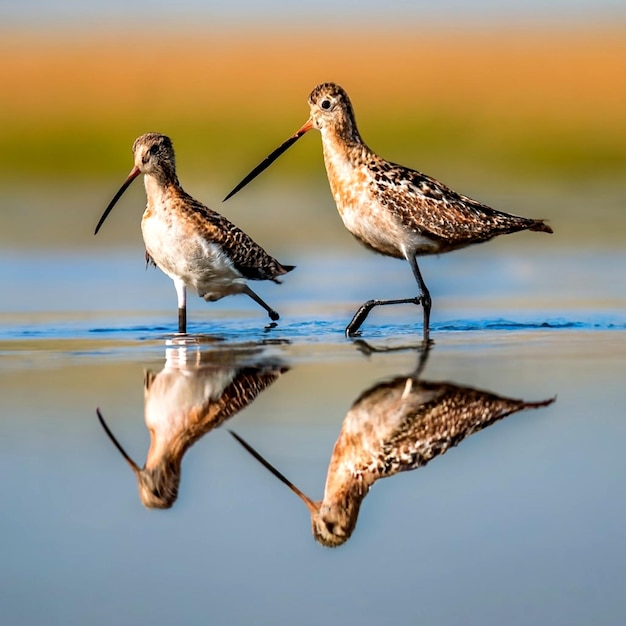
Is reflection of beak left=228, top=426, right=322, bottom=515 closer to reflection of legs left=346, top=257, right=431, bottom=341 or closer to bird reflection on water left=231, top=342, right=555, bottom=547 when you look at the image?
bird reflection on water left=231, top=342, right=555, bottom=547

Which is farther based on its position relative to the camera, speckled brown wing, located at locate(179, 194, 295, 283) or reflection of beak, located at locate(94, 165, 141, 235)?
reflection of beak, located at locate(94, 165, 141, 235)

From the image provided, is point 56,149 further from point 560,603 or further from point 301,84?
point 560,603

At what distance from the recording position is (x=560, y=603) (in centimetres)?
440

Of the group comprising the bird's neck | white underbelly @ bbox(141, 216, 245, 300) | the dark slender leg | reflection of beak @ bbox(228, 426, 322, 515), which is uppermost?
the bird's neck

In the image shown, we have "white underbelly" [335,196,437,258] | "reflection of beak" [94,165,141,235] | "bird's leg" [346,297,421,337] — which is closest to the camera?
"bird's leg" [346,297,421,337]

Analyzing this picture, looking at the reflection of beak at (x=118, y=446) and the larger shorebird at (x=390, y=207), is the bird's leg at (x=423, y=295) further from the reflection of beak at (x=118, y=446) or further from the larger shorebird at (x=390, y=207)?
the reflection of beak at (x=118, y=446)

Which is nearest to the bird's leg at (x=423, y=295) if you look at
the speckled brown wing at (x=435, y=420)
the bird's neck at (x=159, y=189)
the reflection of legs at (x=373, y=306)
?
the reflection of legs at (x=373, y=306)

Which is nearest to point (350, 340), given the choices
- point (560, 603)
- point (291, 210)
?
point (560, 603)

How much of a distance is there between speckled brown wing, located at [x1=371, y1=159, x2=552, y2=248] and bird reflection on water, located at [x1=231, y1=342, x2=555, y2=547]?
2926 mm

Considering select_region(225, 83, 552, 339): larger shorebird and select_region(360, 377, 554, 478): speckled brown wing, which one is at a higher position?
select_region(225, 83, 552, 339): larger shorebird

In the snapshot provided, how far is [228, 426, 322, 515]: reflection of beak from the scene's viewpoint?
217 inches

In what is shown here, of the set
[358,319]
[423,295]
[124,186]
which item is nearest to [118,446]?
[358,319]

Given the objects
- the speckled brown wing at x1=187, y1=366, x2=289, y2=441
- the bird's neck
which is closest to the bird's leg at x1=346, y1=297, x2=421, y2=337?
the bird's neck

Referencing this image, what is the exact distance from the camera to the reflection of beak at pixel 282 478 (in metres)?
5.51
